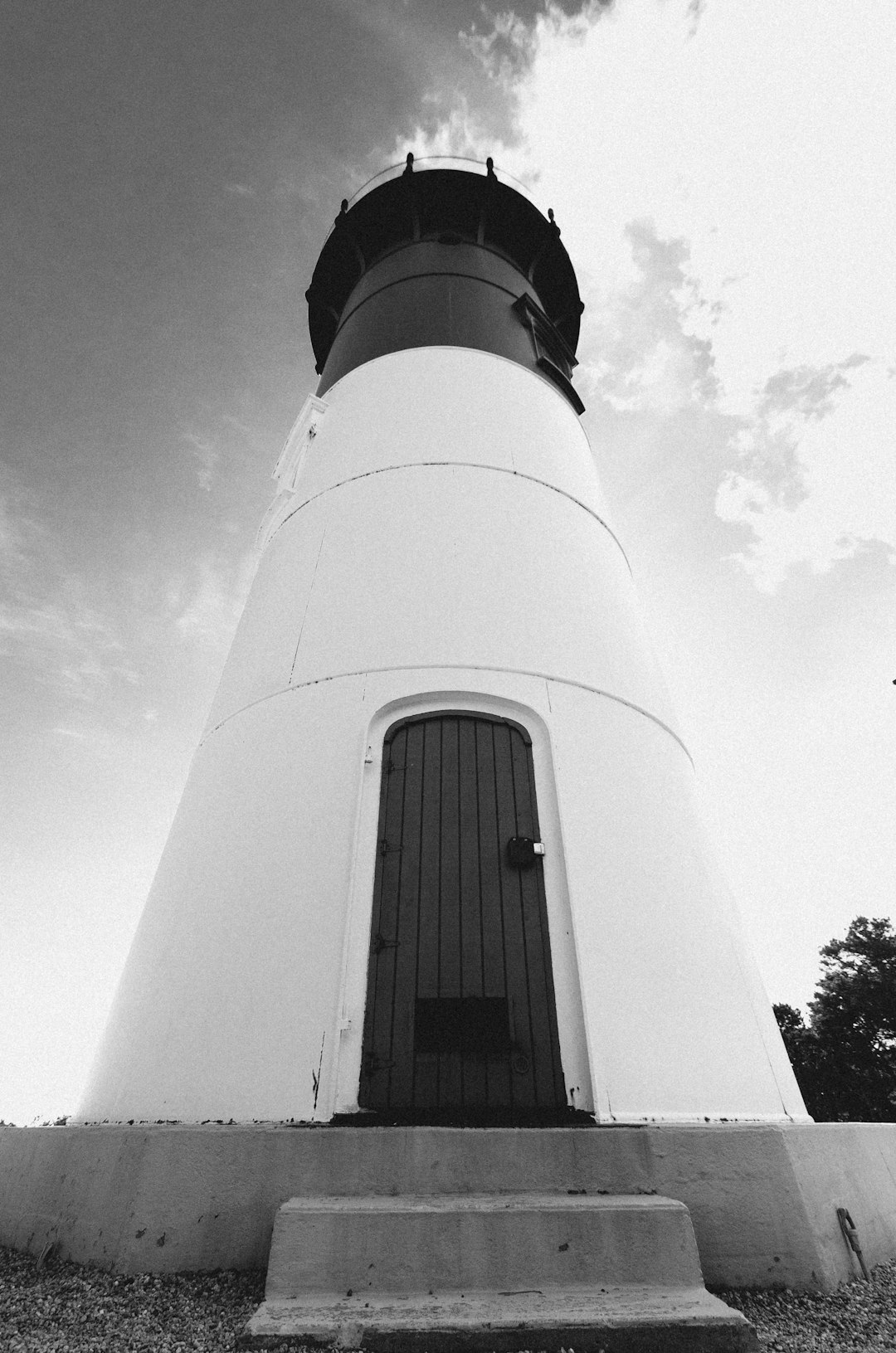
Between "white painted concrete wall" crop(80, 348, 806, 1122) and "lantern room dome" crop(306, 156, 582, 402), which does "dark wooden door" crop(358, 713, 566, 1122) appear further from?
"lantern room dome" crop(306, 156, 582, 402)

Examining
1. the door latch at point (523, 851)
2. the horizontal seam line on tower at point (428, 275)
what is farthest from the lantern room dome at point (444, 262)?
the door latch at point (523, 851)

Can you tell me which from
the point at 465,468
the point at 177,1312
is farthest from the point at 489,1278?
the point at 465,468

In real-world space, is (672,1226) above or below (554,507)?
below

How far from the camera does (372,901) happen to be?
4098 millimetres

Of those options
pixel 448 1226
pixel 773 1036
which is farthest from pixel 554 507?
pixel 448 1226

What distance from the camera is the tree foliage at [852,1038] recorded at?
24766mm

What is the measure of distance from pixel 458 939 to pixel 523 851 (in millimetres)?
662

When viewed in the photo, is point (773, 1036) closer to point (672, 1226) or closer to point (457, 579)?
point (672, 1226)

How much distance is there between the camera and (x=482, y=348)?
8.52 m

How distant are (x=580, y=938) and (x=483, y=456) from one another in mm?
4624

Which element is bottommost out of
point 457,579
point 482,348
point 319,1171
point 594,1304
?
point 594,1304

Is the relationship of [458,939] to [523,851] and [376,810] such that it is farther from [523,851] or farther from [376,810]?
[376,810]

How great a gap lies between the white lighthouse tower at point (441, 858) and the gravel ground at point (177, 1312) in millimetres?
747

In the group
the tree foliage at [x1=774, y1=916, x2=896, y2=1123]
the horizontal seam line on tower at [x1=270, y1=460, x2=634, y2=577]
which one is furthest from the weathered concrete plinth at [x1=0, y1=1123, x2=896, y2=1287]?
the tree foliage at [x1=774, y1=916, x2=896, y2=1123]
